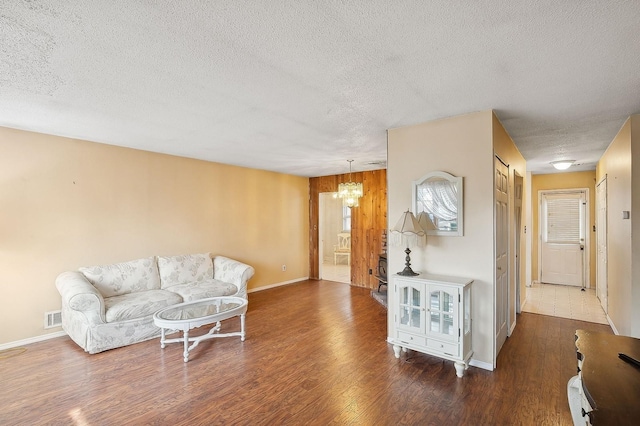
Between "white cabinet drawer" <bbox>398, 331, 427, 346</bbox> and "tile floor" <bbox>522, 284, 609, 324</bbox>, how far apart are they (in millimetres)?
2940

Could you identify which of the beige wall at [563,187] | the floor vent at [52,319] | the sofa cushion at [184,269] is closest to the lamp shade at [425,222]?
the sofa cushion at [184,269]

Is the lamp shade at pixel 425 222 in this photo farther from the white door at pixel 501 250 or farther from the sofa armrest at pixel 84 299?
the sofa armrest at pixel 84 299

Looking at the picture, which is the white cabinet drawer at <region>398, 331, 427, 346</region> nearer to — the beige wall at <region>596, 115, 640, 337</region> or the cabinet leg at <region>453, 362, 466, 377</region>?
the cabinet leg at <region>453, 362, 466, 377</region>

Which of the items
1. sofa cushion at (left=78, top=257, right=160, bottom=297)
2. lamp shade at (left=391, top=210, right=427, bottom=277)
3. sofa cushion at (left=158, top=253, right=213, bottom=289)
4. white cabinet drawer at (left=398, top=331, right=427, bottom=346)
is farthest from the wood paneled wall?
sofa cushion at (left=78, top=257, right=160, bottom=297)

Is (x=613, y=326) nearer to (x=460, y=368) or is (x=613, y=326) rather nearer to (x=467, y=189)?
(x=460, y=368)

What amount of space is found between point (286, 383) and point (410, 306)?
1385 millimetres

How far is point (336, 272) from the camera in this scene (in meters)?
8.27

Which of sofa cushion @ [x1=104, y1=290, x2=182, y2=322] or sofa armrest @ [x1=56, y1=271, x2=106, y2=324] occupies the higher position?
sofa armrest @ [x1=56, y1=271, x2=106, y2=324]

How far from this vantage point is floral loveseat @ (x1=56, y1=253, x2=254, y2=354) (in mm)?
3263

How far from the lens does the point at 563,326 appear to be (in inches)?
159

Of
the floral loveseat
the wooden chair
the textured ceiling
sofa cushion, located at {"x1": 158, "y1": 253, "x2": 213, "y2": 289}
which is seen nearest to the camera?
the textured ceiling

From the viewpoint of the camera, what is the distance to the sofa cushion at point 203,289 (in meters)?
4.06

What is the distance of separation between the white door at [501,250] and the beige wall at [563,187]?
13.4 feet

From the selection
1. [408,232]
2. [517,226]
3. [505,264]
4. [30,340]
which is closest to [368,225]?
[517,226]
